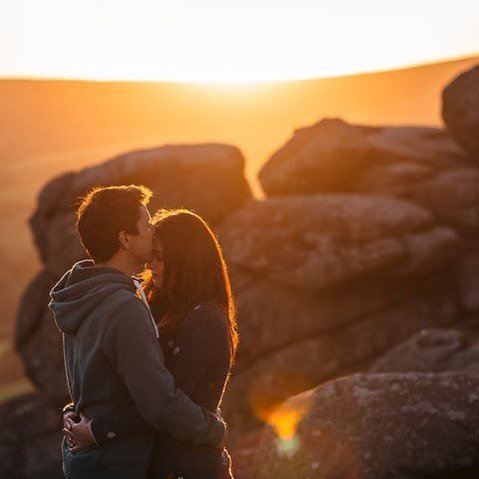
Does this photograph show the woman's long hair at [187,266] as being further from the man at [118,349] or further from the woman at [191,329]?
the man at [118,349]

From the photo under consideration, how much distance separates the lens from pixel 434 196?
1694 centimetres

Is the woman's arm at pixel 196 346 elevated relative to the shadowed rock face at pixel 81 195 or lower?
elevated

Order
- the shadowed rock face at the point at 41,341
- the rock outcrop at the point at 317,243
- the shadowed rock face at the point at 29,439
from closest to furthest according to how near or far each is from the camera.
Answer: the rock outcrop at the point at 317,243 → the shadowed rock face at the point at 29,439 → the shadowed rock face at the point at 41,341

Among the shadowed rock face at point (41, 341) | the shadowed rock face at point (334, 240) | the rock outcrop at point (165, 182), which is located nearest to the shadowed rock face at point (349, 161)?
the rock outcrop at point (165, 182)

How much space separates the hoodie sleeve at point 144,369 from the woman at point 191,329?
216 millimetres

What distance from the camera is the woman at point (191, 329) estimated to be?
3760 mm

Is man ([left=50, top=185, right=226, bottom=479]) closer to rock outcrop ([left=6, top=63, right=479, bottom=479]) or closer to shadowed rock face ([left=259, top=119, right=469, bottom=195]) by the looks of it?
rock outcrop ([left=6, top=63, right=479, bottom=479])

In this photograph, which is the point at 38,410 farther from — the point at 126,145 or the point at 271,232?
the point at 126,145

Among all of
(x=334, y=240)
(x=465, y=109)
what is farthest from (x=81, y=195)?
(x=465, y=109)

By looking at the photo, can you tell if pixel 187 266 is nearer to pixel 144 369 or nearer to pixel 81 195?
pixel 144 369

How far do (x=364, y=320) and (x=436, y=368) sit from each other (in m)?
6.18

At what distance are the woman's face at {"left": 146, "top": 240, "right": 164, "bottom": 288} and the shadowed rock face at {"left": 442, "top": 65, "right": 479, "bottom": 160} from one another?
14.7m

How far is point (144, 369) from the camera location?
3457 mm

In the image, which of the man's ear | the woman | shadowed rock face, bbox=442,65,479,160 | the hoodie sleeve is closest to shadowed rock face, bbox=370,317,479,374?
the woman
